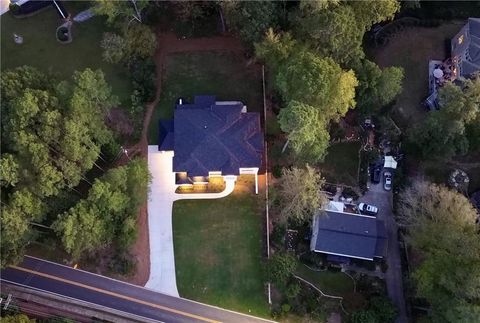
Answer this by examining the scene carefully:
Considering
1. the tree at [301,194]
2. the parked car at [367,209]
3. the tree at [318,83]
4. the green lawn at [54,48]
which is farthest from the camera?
the green lawn at [54,48]

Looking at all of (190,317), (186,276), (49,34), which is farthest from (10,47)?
(190,317)

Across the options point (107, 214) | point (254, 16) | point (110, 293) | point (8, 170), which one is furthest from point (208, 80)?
point (110, 293)

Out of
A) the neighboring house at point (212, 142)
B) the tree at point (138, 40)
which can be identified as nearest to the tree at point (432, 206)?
the neighboring house at point (212, 142)

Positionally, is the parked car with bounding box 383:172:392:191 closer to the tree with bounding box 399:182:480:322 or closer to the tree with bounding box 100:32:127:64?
the tree with bounding box 399:182:480:322

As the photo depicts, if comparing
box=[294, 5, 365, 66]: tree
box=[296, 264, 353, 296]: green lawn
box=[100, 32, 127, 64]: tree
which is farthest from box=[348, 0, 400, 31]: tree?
box=[296, 264, 353, 296]: green lawn

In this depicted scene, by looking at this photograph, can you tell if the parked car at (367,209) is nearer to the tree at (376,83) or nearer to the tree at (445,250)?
the tree at (445,250)

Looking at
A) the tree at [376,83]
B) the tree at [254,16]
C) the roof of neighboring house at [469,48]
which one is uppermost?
the tree at [254,16]

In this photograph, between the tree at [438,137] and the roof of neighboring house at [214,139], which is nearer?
the tree at [438,137]
